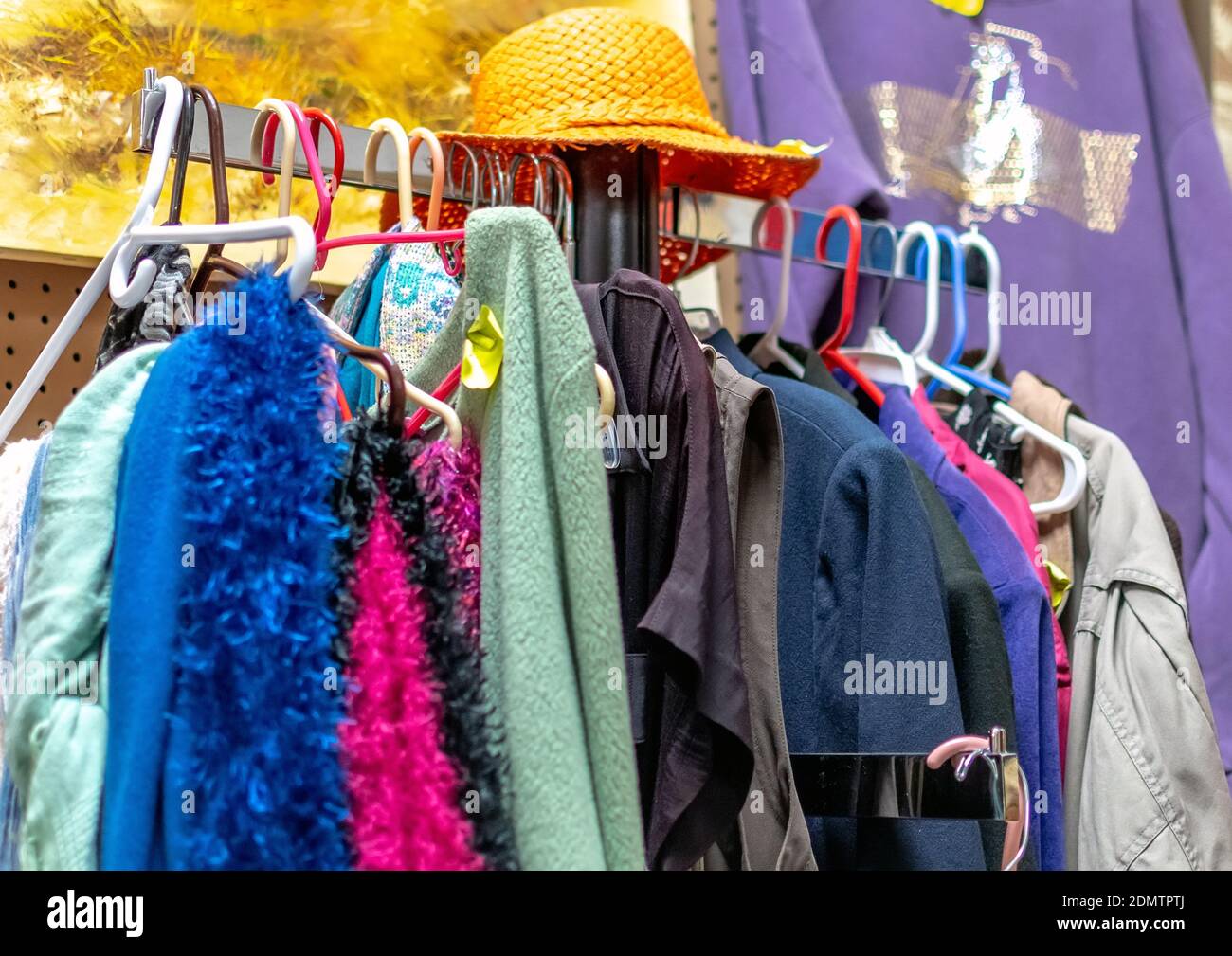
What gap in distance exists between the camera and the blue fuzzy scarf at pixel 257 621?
733 millimetres

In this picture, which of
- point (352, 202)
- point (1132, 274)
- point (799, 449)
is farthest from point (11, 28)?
point (1132, 274)

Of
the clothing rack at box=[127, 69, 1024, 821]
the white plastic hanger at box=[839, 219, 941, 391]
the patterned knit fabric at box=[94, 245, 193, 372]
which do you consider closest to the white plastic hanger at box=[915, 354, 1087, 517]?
the white plastic hanger at box=[839, 219, 941, 391]

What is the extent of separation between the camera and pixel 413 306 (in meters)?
1.12

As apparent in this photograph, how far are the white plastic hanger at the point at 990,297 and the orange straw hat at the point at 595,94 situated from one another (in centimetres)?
40

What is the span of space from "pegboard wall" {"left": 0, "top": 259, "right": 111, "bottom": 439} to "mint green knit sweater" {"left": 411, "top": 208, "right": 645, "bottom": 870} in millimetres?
669

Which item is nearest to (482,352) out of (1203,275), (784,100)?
(784,100)

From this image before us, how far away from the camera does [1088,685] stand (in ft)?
4.38

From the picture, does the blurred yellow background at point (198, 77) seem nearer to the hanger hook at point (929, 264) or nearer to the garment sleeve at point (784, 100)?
the garment sleeve at point (784, 100)

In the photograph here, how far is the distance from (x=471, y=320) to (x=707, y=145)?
429 mm

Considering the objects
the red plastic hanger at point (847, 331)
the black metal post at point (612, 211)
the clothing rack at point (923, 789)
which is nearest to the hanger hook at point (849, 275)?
the red plastic hanger at point (847, 331)

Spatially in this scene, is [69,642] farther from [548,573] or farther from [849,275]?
[849,275]

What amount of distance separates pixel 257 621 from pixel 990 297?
1.11 m

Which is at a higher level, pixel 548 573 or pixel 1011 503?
pixel 1011 503
